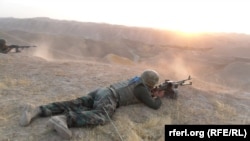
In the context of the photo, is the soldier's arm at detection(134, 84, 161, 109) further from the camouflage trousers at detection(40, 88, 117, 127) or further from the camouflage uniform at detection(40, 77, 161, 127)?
the camouflage trousers at detection(40, 88, 117, 127)

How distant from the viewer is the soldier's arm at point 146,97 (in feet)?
24.2

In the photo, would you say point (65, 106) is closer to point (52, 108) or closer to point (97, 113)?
point (52, 108)

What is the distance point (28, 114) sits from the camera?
653 cm

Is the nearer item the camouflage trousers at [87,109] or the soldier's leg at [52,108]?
the camouflage trousers at [87,109]

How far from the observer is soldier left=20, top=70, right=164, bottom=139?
6.28 meters

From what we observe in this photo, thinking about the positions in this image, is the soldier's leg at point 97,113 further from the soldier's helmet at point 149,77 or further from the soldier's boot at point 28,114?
the soldier's helmet at point 149,77

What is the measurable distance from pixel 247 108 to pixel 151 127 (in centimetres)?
342

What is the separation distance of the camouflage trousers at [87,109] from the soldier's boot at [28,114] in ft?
0.38

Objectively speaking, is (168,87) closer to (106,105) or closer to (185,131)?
(106,105)

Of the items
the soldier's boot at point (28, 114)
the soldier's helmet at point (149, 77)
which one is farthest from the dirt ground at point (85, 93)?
the soldier's helmet at point (149, 77)

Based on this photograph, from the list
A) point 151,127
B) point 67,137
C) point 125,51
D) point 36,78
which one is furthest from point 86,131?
point 125,51

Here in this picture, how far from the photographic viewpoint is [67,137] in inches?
237

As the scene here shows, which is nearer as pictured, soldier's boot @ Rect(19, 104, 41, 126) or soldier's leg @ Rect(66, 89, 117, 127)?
soldier's leg @ Rect(66, 89, 117, 127)

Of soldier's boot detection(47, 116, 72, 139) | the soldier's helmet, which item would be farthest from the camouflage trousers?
the soldier's helmet
